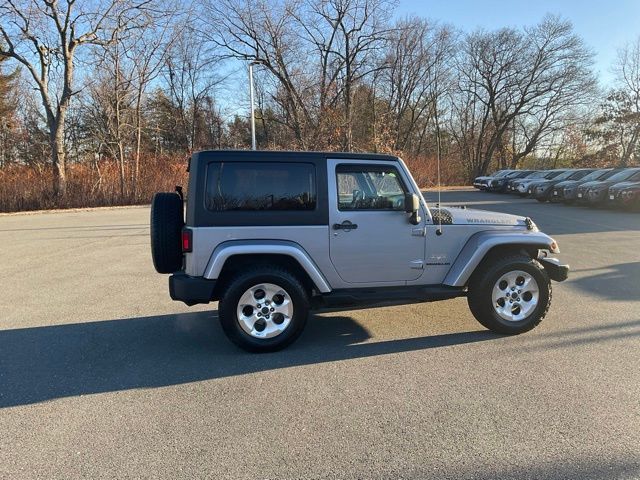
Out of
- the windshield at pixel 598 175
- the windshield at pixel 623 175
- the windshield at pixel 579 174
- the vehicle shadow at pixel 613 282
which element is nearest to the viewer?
the vehicle shadow at pixel 613 282

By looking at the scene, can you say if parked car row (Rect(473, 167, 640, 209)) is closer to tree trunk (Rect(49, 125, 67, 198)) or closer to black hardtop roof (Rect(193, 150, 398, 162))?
black hardtop roof (Rect(193, 150, 398, 162))

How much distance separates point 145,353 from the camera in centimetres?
464

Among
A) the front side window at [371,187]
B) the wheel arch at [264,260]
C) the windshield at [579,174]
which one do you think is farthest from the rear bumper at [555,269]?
the windshield at [579,174]

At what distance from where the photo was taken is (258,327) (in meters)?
4.56

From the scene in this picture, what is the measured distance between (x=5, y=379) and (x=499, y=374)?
4.37m

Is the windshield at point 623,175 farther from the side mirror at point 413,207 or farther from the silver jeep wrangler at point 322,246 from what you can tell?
the side mirror at point 413,207

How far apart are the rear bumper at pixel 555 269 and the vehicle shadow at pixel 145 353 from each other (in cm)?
106

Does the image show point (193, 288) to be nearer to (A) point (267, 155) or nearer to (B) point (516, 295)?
(A) point (267, 155)

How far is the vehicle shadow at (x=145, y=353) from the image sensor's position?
3.99 metres

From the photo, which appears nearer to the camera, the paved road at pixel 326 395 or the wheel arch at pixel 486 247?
the paved road at pixel 326 395

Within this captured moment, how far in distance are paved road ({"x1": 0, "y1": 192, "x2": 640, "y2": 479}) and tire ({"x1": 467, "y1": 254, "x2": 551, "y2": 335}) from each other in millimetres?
221

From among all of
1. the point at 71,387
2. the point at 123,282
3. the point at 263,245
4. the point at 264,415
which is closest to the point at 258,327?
the point at 263,245

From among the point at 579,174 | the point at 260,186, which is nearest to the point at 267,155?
the point at 260,186

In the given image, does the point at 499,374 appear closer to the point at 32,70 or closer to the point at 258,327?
the point at 258,327
